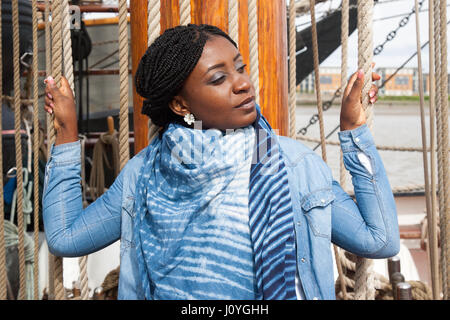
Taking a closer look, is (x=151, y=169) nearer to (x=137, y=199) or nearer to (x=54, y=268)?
(x=137, y=199)

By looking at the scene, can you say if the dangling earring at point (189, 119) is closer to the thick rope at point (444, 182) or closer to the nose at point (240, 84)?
the nose at point (240, 84)

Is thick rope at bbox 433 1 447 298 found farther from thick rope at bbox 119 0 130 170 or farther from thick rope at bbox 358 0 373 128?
thick rope at bbox 119 0 130 170

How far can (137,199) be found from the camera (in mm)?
824

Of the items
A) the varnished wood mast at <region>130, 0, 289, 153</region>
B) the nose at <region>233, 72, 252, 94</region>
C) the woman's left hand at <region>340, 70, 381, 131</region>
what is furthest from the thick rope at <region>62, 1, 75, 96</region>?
the woman's left hand at <region>340, 70, 381, 131</region>

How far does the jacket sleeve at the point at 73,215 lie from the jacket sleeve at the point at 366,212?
38 cm

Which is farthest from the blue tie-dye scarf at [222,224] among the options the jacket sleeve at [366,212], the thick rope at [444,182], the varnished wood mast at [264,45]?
the thick rope at [444,182]

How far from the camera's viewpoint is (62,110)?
930 mm

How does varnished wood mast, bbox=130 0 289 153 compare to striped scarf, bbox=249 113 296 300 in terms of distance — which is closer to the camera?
striped scarf, bbox=249 113 296 300

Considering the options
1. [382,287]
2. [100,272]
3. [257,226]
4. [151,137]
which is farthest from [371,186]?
[100,272]

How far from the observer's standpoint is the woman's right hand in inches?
36.3

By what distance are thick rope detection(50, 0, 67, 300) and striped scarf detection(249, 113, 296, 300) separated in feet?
1.49

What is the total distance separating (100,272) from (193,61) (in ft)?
6.76

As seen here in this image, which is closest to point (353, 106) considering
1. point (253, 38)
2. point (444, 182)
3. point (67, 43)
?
point (253, 38)

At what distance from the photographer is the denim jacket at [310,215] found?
77 cm
